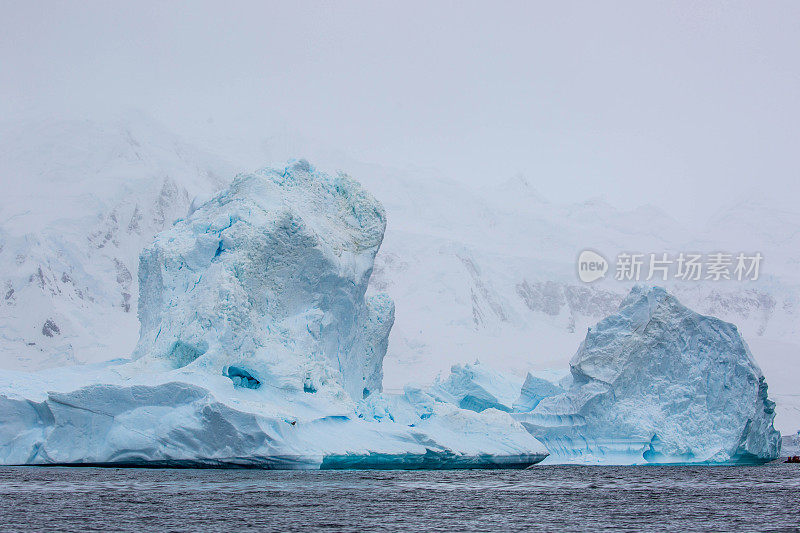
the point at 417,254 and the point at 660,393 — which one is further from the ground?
the point at 417,254

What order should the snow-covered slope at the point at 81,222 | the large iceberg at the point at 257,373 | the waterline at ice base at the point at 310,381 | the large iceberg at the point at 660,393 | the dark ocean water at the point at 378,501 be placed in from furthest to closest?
1. the snow-covered slope at the point at 81,222
2. the large iceberg at the point at 660,393
3. the waterline at ice base at the point at 310,381
4. the large iceberg at the point at 257,373
5. the dark ocean water at the point at 378,501

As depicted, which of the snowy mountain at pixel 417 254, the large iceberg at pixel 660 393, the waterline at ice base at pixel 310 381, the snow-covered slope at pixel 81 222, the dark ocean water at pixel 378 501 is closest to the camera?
the dark ocean water at pixel 378 501

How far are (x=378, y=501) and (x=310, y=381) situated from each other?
219 inches

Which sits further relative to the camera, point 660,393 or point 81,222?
point 81,222

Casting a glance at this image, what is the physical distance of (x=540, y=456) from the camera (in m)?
28.3

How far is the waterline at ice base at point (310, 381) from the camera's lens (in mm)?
22703

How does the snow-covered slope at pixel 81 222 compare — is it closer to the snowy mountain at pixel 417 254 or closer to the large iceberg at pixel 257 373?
the snowy mountain at pixel 417 254

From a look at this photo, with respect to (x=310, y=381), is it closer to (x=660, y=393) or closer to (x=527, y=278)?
(x=660, y=393)

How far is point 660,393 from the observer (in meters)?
32.6

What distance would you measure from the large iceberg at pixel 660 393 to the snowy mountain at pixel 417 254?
27.8 metres

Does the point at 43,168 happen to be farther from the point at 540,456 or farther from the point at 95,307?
the point at 540,456

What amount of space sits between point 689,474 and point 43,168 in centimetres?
5672

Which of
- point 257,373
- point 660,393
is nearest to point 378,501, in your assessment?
point 257,373

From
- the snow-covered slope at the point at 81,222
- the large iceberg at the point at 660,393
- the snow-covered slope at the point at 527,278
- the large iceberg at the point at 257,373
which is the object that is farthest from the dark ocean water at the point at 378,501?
the snow-covered slope at the point at 527,278
